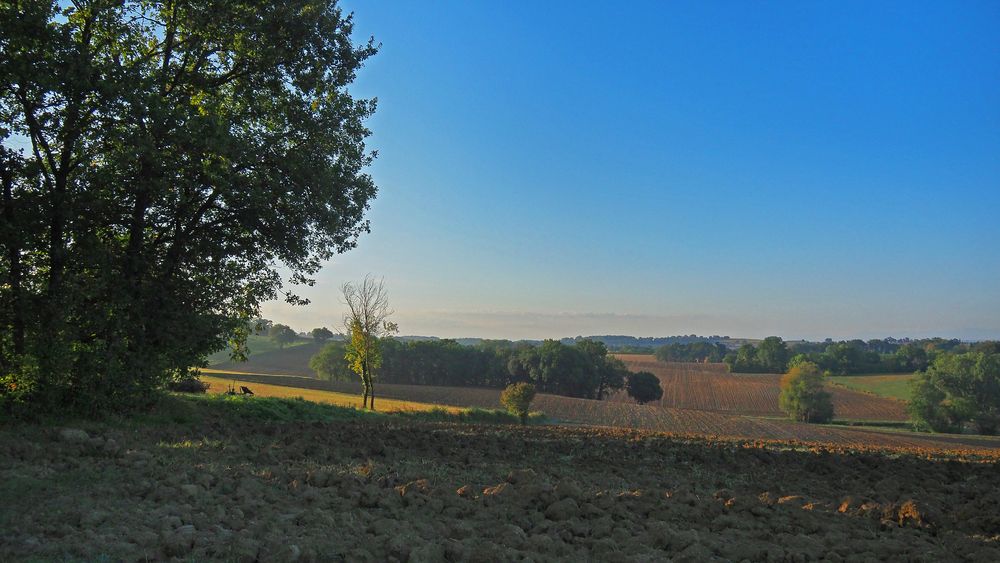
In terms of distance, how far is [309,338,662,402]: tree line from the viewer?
268ft

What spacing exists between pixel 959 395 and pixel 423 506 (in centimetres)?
7830

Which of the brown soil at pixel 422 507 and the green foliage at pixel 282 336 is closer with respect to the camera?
the brown soil at pixel 422 507

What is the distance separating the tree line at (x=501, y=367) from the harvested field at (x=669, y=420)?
38.5 ft

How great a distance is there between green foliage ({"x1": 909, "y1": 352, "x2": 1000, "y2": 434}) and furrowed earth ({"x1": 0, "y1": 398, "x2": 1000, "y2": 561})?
62.6 m

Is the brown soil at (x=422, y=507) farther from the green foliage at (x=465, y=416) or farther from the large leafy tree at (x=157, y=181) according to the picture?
the green foliage at (x=465, y=416)

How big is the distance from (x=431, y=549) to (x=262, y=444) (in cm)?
765

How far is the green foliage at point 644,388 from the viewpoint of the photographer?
267 feet

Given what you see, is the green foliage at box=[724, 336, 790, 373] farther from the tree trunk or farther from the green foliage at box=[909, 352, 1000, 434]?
the tree trunk

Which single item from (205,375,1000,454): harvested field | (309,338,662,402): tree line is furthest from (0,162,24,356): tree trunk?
(309,338,662,402): tree line

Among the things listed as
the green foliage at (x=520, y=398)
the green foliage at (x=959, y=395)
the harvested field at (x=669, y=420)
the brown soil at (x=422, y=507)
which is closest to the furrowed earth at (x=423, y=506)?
the brown soil at (x=422, y=507)

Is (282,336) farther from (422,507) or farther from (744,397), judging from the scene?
(422,507)

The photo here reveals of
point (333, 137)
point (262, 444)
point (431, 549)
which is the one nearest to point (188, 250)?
point (333, 137)

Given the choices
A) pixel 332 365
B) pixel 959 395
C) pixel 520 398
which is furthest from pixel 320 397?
pixel 959 395

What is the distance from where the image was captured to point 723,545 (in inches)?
251
